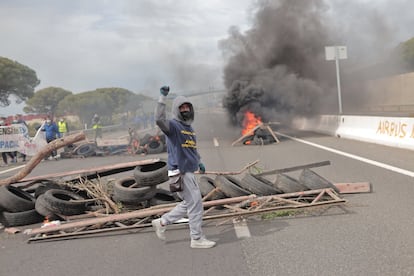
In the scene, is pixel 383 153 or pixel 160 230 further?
pixel 383 153

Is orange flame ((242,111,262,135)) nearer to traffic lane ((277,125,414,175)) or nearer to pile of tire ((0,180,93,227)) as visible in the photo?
traffic lane ((277,125,414,175))

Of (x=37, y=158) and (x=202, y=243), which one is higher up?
(x=37, y=158)

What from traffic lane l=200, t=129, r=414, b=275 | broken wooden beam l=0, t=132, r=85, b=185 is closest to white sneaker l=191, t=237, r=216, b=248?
traffic lane l=200, t=129, r=414, b=275

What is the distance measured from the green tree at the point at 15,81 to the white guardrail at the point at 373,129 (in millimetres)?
40865

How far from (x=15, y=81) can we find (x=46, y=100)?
23373 millimetres

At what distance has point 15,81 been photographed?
4997 centimetres

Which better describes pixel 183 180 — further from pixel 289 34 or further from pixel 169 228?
pixel 289 34

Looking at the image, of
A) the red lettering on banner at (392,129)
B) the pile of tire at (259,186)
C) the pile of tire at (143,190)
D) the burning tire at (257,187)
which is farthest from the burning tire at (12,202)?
the red lettering on banner at (392,129)

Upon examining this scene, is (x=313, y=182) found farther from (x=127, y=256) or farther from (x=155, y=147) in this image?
(x=155, y=147)

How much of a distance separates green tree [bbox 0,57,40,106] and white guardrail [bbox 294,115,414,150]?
4086cm

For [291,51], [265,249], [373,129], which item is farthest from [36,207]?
[291,51]

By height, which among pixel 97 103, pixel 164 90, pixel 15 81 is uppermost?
pixel 15 81

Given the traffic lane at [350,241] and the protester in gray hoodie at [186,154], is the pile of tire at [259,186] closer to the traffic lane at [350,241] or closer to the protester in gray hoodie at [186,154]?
the traffic lane at [350,241]

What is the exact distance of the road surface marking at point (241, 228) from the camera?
4.95 metres
